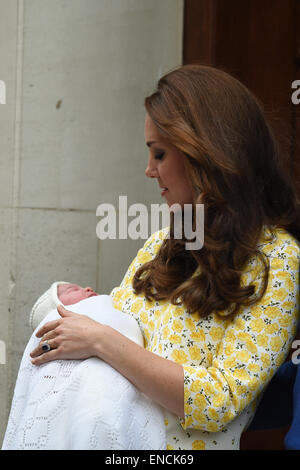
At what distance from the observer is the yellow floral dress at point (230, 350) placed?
6.11 ft

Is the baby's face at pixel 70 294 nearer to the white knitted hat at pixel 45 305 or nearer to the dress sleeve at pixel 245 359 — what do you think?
the white knitted hat at pixel 45 305

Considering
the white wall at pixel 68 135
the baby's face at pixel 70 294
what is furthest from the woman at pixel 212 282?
the white wall at pixel 68 135

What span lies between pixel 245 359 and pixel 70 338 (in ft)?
1.74

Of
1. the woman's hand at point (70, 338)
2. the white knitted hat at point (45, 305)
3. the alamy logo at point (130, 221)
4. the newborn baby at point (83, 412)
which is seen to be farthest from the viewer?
the alamy logo at point (130, 221)

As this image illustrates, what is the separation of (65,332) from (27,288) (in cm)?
149

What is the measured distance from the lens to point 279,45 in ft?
10.8

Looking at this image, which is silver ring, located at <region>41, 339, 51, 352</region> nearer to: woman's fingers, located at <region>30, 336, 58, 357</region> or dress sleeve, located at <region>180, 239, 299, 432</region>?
woman's fingers, located at <region>30, 336, 58, 357</region>

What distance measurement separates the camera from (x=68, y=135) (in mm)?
3516

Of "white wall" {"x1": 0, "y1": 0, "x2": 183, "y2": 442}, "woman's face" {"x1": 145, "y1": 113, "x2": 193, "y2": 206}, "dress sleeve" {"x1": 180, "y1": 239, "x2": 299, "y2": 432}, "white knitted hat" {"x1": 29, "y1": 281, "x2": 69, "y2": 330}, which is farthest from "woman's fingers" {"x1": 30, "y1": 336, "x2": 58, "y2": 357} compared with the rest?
"white wall" {"x1": 0, "y1": 0, "x2": 183, "y2": 442}

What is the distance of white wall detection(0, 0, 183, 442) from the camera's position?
3396 millimetres

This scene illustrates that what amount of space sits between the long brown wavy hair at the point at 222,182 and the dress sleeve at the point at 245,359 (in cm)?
5

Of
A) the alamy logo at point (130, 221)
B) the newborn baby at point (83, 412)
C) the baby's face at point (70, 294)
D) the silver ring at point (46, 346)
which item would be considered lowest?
the newborn baby at point (83, 412)

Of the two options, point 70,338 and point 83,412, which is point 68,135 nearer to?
point 70,338
